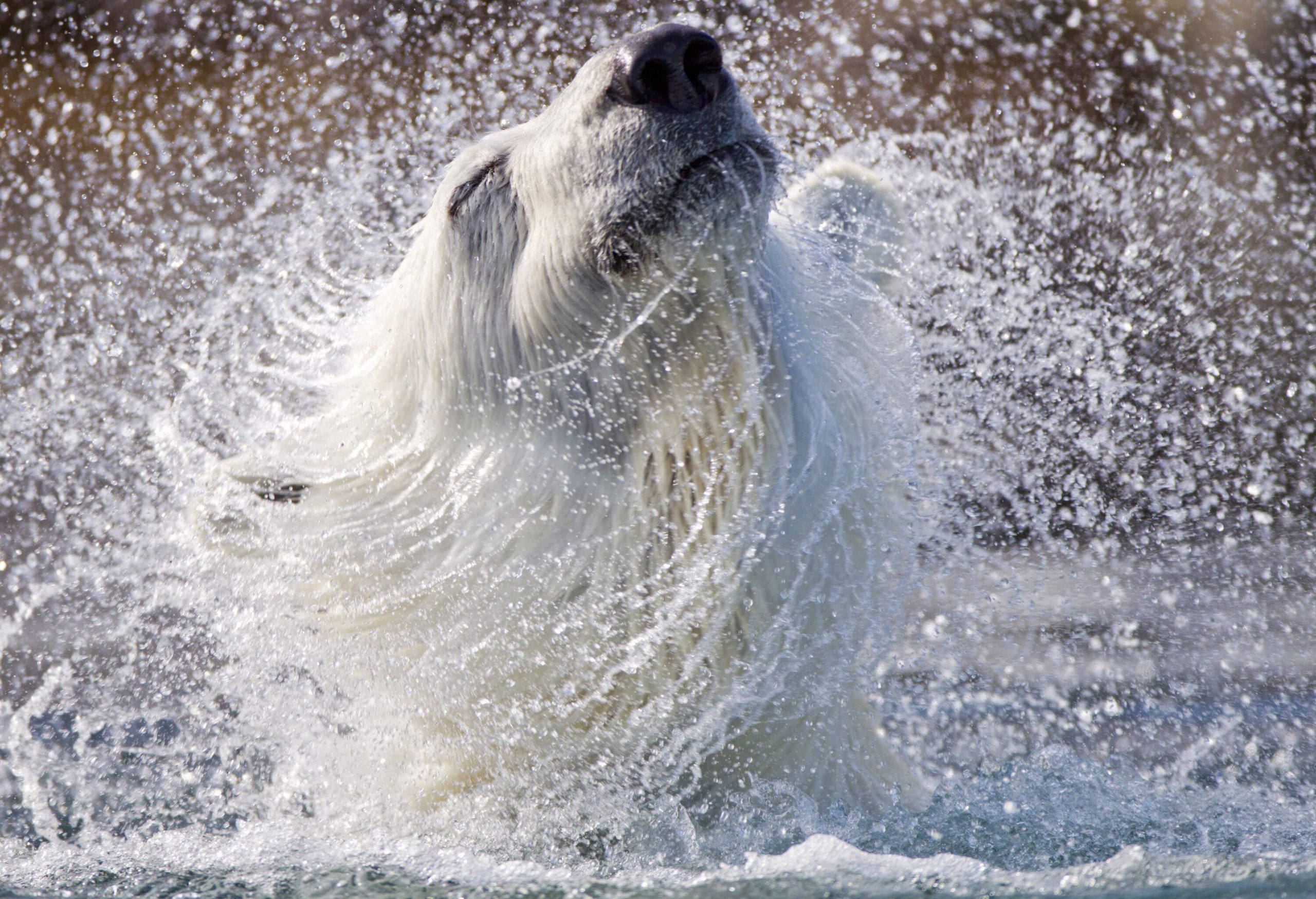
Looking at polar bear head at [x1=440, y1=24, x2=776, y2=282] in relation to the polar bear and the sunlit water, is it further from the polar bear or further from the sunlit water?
the sunlit water

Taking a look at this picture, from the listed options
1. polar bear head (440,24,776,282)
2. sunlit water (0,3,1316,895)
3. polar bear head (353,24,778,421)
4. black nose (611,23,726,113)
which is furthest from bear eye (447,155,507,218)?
sunlit water (0,3,1316,895)

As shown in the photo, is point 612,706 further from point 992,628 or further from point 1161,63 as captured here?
point 1161,63

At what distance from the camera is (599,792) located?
7.33 feet

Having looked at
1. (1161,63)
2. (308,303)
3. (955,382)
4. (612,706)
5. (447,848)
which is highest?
(1161,63)

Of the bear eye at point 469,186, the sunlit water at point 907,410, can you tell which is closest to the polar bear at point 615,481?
the bear eye at point 469,186

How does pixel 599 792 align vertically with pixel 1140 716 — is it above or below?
above

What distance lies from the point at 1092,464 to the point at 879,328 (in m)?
3.33

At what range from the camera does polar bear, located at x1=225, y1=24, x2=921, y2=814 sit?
185 cm

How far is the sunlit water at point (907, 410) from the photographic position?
219 centimetres

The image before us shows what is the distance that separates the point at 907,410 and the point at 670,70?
0.92 meters

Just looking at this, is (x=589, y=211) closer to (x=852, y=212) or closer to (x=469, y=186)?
(x=469, y=186)

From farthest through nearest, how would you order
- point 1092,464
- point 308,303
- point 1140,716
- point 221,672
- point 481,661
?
point 1092,464
point 308,303
point 1140,716
point 221,672
point 481,661

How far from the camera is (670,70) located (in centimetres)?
171

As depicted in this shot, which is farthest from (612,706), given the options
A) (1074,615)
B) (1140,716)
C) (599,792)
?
(1074,615)
